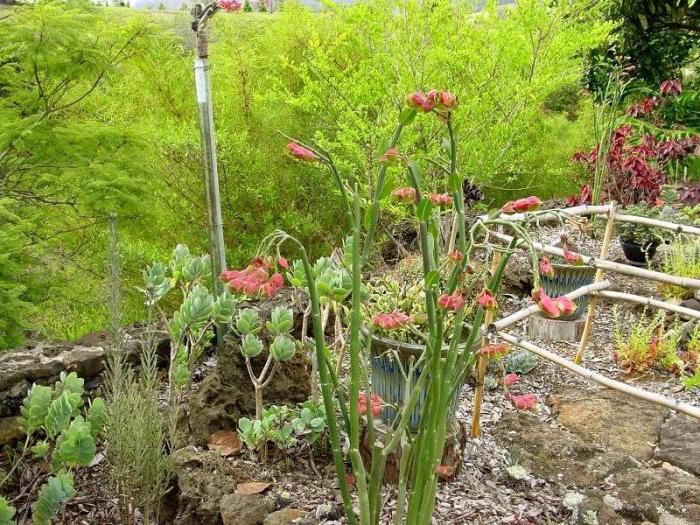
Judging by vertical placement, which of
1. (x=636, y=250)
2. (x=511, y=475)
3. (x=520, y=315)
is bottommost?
(x=511, y=475)

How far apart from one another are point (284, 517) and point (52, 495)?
2.09 ft

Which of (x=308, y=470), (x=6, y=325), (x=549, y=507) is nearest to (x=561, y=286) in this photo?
(x=549, y=507)

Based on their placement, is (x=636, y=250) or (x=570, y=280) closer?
(x=570, y=280)

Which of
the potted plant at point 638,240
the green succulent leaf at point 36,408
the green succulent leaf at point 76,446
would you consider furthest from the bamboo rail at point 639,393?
the potted plant at point 638,240

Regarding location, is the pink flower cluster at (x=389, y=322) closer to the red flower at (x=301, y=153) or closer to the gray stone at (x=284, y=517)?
the red flower at (x=301, y=153)

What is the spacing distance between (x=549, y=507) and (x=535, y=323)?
79.5 inches

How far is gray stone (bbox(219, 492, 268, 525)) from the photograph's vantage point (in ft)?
5.88

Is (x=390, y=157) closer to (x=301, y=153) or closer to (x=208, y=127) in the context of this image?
(x=301, y=153)

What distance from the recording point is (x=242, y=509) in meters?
1.81

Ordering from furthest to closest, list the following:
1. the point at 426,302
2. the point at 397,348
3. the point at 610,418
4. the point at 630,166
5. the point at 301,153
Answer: the point at 630,166, the point at 610,418, the point at 397,348, the point at 426,302, the point at 301,153

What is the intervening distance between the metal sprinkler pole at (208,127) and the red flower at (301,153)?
1514 millimetres

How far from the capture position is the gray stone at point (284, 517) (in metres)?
1.82

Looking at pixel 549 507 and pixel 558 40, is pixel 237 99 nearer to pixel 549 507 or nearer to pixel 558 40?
pixel 558 40

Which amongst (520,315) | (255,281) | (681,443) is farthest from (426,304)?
(681,443)
